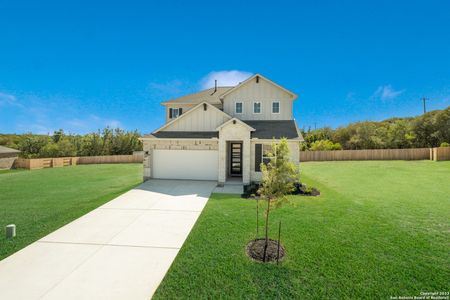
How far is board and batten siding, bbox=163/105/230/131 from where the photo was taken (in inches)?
576

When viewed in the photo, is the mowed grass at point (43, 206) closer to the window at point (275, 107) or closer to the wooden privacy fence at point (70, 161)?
the window at point (275, 107)

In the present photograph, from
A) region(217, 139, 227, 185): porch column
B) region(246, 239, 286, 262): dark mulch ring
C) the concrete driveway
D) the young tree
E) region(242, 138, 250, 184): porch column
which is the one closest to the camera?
the concrete driveway

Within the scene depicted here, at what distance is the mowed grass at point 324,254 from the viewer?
3.94m

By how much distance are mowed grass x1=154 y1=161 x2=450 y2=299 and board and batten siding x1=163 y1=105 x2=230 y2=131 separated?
7.10 meters

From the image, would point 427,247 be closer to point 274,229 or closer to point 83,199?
point 274,229

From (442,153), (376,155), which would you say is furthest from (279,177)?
(442,153)

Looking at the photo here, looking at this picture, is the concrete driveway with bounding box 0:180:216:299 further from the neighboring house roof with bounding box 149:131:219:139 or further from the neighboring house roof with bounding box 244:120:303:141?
the neighboring house roof with bounding box 244:120:303:141

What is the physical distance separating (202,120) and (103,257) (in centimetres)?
1092

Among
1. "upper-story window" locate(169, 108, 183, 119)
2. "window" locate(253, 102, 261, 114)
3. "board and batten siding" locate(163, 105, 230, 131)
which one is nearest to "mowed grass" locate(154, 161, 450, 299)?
"board and batten siding" locate(163, 105, 230, 131)

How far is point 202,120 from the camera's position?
48.5ft

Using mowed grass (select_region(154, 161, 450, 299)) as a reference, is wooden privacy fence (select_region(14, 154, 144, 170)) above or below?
above

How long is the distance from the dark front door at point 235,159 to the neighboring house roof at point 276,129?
213 cm

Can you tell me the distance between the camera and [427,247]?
5.36m

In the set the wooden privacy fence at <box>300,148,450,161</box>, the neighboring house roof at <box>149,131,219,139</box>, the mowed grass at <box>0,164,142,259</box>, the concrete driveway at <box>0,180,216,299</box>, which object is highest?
the neighboring house roof at <box>149,131,219,139</box>
